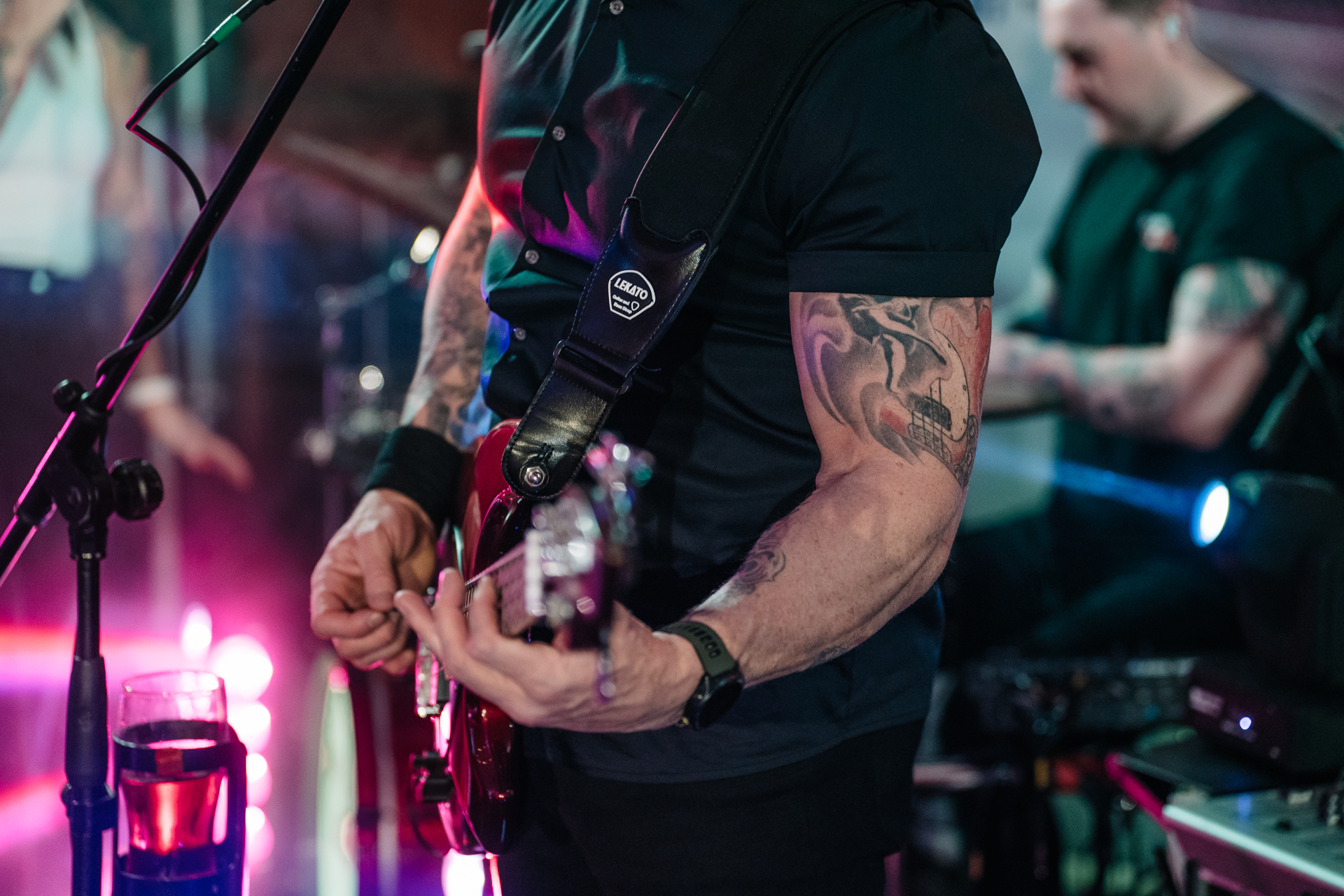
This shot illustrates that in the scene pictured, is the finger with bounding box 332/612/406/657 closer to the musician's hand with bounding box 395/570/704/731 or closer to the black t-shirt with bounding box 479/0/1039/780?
the black t-shirt with bounding box 479/0/1039/780

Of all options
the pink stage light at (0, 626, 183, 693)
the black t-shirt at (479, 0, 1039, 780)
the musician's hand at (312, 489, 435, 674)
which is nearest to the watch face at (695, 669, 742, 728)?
the black t-shirt at (479, 0, 1039, 780)

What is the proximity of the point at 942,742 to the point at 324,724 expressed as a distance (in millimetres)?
2123

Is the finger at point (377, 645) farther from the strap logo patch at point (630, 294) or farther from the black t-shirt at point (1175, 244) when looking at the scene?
the black t-shirt at point (1175, 244)

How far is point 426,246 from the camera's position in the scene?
3.09 m

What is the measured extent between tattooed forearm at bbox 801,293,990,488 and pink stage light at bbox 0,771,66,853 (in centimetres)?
247

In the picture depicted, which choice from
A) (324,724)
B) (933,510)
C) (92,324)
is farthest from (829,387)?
(324,724)

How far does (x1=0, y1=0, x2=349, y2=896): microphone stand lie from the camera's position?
1.05 meters

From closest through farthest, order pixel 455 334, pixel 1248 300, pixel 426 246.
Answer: pixel 455 334 < pixel 1248 300 < pixel 426 246

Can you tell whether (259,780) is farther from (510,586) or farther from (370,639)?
(510,586)

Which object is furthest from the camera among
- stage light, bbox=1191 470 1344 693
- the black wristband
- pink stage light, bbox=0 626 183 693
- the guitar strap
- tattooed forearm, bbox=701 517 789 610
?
pink stage light, bbox=0 626 183 693

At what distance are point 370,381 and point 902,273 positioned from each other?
274 cm

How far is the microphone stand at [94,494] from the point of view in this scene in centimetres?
105

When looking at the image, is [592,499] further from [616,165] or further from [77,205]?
[77,205]

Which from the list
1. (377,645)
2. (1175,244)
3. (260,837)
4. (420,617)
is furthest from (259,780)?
(1175,244)
